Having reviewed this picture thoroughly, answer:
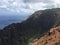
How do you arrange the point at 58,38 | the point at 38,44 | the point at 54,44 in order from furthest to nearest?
the point at 38,44, the point at 58,38, the point at 54,44

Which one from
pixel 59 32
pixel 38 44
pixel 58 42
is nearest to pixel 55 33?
pixel 59 32

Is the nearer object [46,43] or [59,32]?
[46,43]

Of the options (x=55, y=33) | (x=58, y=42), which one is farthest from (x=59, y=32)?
(x=58, y=42)

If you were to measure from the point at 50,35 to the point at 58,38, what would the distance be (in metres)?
19.8

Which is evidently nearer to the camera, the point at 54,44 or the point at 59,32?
the point at 54,44

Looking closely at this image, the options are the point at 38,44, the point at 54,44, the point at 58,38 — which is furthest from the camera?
the point at 38,44

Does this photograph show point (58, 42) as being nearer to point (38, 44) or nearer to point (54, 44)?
point (54, 44)

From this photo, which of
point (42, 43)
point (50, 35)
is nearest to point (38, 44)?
point (42, 43)

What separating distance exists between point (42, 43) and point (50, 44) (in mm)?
14446

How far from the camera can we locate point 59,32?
531 ft

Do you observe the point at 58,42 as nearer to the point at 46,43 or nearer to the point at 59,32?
the point at 46,43

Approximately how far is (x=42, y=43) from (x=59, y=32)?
15394 mm

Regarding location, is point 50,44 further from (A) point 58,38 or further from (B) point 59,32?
(B) point 59,32

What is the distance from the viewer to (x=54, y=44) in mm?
135375
